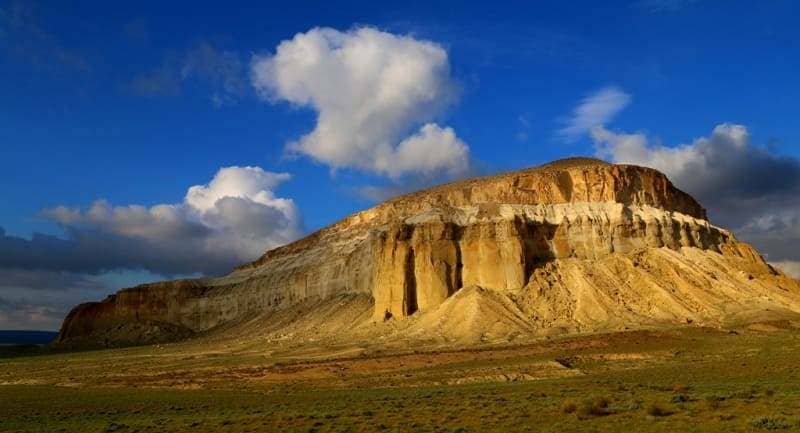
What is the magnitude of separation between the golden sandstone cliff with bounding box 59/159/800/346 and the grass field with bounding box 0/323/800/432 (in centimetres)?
865

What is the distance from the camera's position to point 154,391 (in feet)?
109

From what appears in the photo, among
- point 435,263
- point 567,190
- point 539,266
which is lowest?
point 539,266

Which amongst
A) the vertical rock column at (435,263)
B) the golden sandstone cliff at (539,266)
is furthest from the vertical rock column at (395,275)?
the vertical rock column at (435,263)

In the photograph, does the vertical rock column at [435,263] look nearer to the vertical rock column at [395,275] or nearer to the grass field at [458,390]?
the vertical rock column at [395,275]

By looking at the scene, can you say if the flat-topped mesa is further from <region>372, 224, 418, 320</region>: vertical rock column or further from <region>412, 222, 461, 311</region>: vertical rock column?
<region>372, 224, 418, 320</region>: vertical rock column

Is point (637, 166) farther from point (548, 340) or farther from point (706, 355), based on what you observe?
point (706, 355)

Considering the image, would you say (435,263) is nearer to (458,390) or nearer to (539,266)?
(539,266)

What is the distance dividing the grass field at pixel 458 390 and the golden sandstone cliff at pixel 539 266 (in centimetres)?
865

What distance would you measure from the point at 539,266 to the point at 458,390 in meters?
38.7

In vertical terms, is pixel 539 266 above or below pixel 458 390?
above

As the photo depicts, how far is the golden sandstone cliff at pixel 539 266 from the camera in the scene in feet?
185

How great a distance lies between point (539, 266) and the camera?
212ft

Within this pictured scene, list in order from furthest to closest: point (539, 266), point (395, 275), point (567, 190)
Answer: point (567, 190) → point (395, 275) → point (539, 266)

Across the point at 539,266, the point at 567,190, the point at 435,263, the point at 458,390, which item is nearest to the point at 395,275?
the point at 435,263
